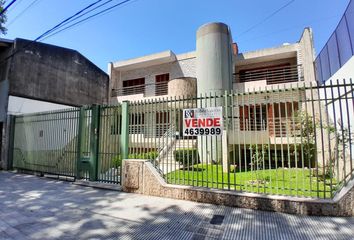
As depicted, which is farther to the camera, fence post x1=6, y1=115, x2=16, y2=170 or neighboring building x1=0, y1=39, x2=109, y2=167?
neighboring building x1=0, y1=39, x2=109, y2=167

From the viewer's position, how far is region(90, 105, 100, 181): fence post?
7.89m

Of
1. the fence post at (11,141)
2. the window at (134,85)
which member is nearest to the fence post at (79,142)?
the fence post at (11,141)

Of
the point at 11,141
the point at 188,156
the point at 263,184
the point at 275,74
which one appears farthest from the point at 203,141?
the point at 275,74

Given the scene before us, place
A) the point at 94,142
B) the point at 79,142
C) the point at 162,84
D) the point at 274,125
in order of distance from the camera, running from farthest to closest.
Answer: the point at 162,84, the point at 79,142, the point at 94,142, the point at 274,125

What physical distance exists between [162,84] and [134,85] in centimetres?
344

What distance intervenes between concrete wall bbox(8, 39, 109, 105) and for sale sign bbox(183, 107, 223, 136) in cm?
1163

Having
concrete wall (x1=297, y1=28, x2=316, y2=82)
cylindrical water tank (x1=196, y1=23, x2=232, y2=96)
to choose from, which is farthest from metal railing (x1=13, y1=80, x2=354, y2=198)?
concrete wall (x1=297, y1=28, x2=316, y2=82)

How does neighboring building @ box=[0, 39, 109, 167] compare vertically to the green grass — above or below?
above

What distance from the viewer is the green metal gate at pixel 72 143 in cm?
779

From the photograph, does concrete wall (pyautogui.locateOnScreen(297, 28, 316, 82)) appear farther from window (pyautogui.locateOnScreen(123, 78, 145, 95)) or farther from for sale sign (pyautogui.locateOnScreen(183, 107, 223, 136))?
window (pyautogui.locateOnScreen(123, 78, 145, 95))

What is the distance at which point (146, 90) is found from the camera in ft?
67.4

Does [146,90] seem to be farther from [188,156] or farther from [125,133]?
[188,156]

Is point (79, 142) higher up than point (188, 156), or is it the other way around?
point (79, 142)

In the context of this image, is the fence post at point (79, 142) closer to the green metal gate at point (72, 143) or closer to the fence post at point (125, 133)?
the green metal gate at point (72, 143)
